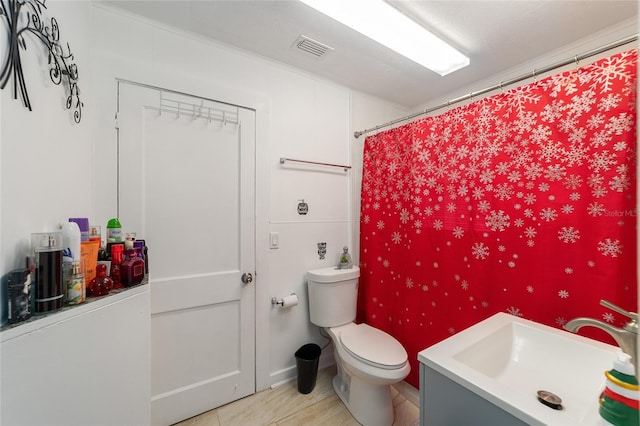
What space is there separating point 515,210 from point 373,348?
3.60 ft

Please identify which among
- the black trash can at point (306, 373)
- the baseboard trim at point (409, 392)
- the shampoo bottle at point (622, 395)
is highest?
the shampoo bottle at point (622, 395)

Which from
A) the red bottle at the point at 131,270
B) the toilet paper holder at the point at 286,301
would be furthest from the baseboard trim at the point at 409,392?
the red bottle at the point at 131,270

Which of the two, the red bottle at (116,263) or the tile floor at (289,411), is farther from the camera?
the tile floor at (289,411)

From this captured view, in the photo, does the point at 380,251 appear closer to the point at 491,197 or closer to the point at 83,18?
the point at 491,197

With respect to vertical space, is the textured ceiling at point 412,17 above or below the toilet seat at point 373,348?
above

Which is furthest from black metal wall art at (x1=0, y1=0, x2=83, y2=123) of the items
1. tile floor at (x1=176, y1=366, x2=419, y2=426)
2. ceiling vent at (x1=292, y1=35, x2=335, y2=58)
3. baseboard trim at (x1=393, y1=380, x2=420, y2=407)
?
baseboard trim at (x1=393, y1=380, x2=420, y2=407)

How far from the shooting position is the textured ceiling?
4.03 ft

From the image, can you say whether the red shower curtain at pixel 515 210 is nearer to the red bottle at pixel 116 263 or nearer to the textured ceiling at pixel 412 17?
the textured ceiling at pixel 412 17

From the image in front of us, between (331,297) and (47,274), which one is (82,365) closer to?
(47,274)

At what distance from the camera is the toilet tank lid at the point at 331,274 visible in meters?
1.73

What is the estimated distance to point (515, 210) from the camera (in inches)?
48.8

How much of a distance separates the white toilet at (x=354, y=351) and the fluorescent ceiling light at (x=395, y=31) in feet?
4.95

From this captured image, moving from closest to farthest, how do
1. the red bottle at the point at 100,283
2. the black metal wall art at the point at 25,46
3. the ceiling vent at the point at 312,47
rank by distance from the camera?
the black metal wall art at the point at 25,46, the red bottle at the point at 100,283, the ceiling vent at the point at 312,47

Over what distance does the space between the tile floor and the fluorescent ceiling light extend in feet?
7.29
